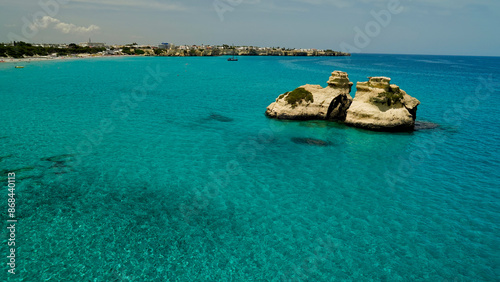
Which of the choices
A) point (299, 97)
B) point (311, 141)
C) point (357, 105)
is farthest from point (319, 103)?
point (311, 141)

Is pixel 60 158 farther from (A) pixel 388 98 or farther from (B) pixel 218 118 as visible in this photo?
(A) pixel 388 98

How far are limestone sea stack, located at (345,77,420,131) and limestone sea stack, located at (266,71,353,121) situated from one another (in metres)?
3.88

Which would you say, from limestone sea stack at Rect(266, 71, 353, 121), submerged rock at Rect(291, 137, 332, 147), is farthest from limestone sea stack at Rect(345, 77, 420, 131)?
submerged rock at Rect(291, 137, 332, 147)

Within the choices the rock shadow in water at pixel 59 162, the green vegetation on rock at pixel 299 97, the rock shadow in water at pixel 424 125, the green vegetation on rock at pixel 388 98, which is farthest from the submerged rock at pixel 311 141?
the rock shadow in water at pixel 59 162

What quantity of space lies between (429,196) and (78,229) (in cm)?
2199

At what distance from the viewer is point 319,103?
39.9m

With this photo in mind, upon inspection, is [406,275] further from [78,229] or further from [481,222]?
[78,229]

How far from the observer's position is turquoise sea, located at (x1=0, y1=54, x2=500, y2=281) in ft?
43.8

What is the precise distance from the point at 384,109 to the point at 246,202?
24.9m

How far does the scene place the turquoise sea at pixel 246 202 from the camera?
13.3 meters

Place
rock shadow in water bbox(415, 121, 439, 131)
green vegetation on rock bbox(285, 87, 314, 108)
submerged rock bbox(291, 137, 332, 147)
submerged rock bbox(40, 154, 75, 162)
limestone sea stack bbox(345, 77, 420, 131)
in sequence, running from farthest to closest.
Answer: green vegetation on rock bbox(285, 87, 314, 108) → rock shadow in water bbox(415, 121, 439, 131) → limestone sea stack bbox(345, 77, 420, 131) → submerged rock bbox(291, 137, 332, 147) → submerged rock bbox(40, 154, 75, 162)

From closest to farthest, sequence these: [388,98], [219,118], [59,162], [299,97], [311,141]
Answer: [59,162] < [311,141] < [388,98] < [299,97] < [219,118]

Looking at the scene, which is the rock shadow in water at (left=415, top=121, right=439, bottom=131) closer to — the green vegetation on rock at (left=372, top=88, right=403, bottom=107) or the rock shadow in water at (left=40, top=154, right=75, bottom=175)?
the green vegetation on rock at (left=372, top=88, right=403, bottom=107)

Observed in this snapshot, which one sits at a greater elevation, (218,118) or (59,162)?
(218,118)
